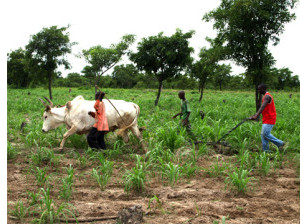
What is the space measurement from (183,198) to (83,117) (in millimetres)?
2966

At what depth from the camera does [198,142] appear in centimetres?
578

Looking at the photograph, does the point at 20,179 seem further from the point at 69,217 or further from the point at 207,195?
the point at 207,195

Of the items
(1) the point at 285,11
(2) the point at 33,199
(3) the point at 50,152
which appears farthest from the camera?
(1) the point at 285,11

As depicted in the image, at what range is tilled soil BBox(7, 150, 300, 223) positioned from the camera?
2.99 m

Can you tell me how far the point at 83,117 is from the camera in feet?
18.5

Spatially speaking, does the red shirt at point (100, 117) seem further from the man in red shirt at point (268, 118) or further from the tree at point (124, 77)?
the tree at point (124, 77)

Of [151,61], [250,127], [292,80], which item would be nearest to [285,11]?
[250,127]

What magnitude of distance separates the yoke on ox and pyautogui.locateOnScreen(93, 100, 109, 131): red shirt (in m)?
0.37

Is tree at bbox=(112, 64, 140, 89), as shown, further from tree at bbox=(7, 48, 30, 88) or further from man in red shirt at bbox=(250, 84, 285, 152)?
man in red shirt at bbox=(250, 84, 285, 152)

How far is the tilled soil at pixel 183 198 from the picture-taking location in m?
2.99

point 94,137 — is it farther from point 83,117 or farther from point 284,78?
point 284,78

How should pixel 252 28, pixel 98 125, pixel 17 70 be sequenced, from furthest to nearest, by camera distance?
1. pixel 17 70
2. pixel 252 28
3. pixel 98 125

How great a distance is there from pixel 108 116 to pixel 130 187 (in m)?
2.27

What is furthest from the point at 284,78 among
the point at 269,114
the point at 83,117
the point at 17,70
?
the point at 83,117
